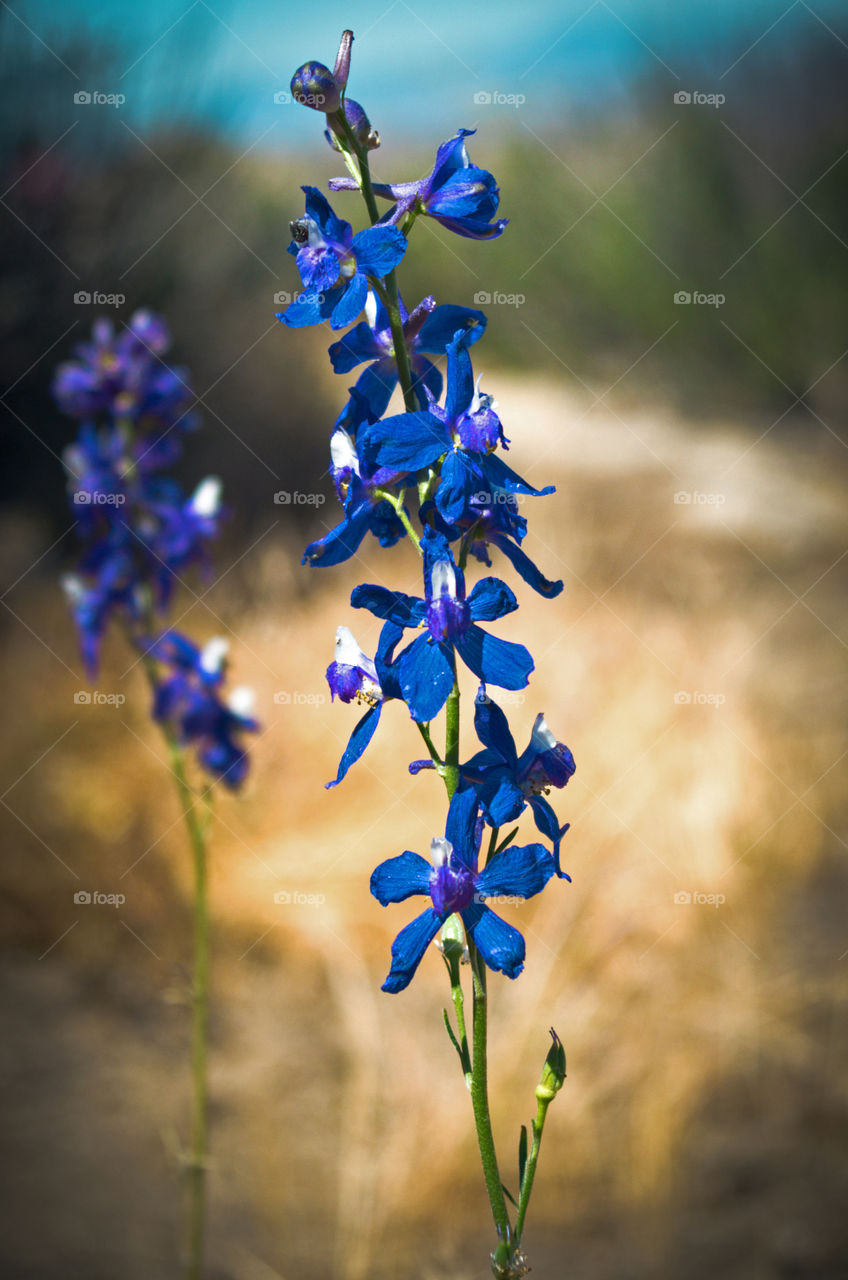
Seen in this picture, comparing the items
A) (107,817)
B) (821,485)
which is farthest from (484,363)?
(107,817)

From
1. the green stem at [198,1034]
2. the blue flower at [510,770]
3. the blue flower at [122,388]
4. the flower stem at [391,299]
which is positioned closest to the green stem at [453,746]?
the blue flower at [510,770]

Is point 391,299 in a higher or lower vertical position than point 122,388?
lower

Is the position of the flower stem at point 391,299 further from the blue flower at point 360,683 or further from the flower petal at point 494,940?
the flower petal at point 494,940

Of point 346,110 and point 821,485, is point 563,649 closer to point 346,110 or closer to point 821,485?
point 821,485

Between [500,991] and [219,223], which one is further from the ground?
[219,223]

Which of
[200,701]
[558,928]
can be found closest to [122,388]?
[200,701]

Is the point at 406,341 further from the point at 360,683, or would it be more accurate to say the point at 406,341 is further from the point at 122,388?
the point at 122,388

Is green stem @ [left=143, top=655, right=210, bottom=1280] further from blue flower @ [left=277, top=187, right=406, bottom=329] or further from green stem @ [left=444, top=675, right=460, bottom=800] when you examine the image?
blue flower @ [left=277, top=187, right=406, bottom=329]

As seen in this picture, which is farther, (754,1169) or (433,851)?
(754,1169)
